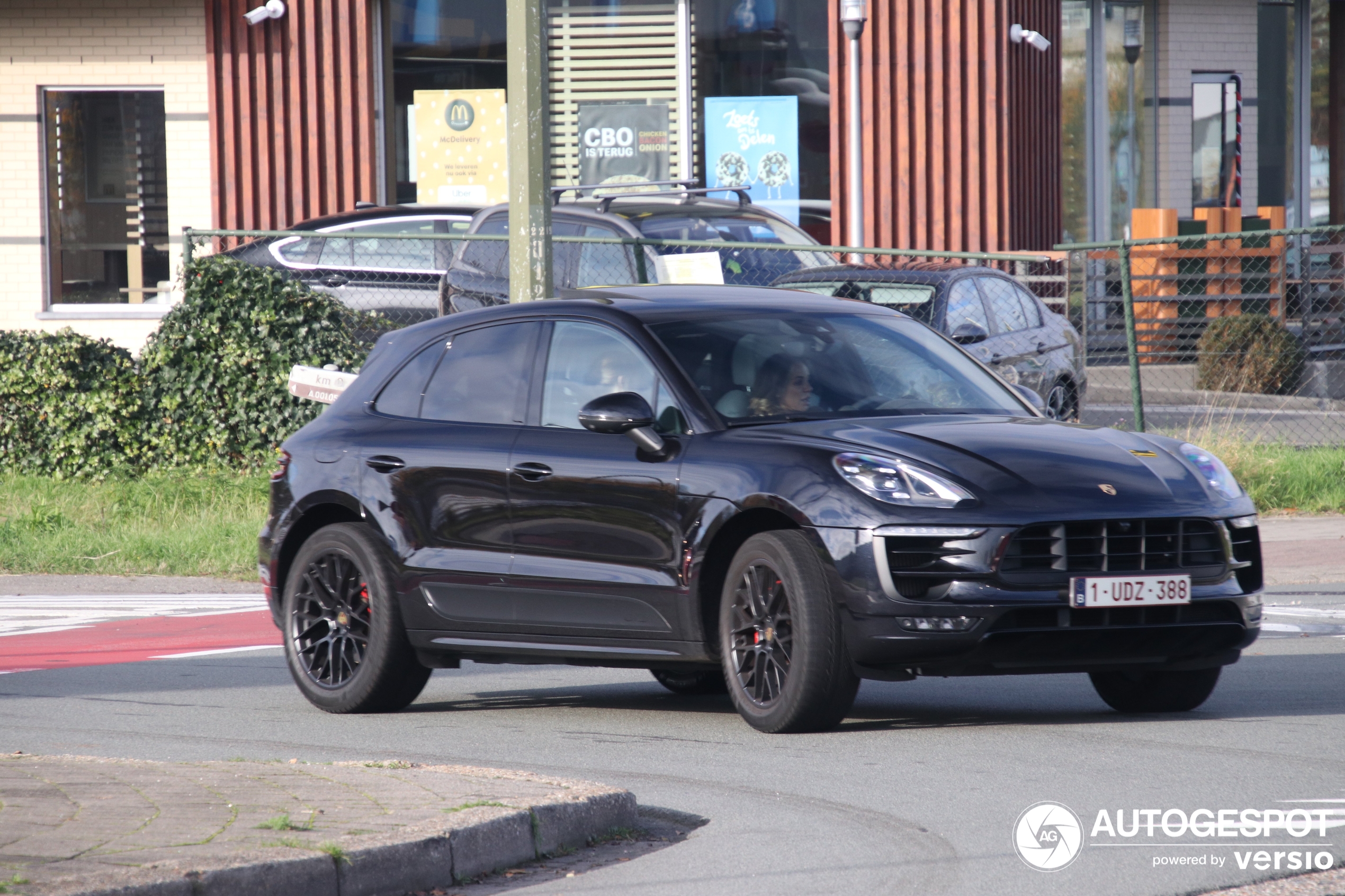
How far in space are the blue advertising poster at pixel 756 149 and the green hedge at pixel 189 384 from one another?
8.10 metres

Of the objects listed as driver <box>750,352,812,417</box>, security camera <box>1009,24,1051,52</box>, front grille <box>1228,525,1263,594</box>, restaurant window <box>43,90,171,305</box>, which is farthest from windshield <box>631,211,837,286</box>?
front grille <box>1228,525,1263,594</box>

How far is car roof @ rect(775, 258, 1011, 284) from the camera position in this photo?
15.2 m

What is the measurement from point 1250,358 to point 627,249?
660cm

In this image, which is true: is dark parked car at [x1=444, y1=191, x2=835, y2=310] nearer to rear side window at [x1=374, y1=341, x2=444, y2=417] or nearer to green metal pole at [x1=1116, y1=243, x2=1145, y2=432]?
green metal pole at [x1=1116, y1=243, x2=1145, y2=432]

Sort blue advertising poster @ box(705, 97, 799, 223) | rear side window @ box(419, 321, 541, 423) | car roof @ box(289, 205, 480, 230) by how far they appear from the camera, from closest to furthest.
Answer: rear side window @ box(419, 321, 541, 423), car roof @ box(289, 205, 480, 230), blue advertising poster @ box(705, 97, 799, 223)

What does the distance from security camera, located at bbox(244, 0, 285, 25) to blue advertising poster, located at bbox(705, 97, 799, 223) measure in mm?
4966

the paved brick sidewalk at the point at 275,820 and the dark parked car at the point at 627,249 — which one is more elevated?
the dark parked car at the point at 627,249

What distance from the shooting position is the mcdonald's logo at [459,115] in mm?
23359

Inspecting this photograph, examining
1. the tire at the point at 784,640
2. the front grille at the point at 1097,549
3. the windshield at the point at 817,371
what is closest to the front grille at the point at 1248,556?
the front grille at the point at 1097,549

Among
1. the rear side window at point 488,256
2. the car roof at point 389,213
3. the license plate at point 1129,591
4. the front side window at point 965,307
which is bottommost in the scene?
the license plate at point 1129,591

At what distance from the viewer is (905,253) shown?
1543 centimetres

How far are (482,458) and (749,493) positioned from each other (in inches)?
52.7

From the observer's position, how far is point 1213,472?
24.0 feet

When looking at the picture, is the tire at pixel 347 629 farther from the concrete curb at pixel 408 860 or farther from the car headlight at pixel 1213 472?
the car headlight at pixel 1213 472
